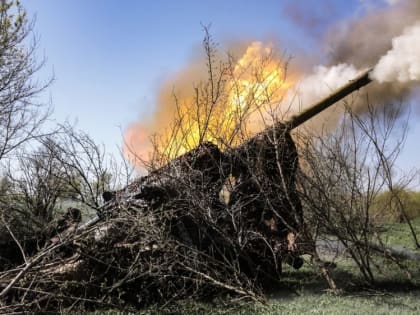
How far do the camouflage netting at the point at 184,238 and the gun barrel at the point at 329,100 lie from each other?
1.41 ft

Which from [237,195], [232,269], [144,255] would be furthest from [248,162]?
[144,255]

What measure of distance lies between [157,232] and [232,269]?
1.40 meters

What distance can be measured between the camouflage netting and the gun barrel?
430 millimetres

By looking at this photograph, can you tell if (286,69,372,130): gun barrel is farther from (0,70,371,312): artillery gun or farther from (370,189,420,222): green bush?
(370,189,420,222): green bush

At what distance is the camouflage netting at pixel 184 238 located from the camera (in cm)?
739

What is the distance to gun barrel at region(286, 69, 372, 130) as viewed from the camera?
9320mm

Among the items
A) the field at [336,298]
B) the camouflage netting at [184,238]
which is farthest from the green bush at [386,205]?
the camouflage netting at [184,238]

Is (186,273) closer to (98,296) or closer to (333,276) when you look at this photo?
(98,296)

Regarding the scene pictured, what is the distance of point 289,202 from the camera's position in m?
8.61

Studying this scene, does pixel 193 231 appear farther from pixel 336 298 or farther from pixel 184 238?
pixel 336 298

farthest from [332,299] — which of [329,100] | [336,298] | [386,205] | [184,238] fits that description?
[329,100]

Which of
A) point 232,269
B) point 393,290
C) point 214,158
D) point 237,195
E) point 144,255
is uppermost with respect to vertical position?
point 214,158

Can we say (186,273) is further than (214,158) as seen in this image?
No

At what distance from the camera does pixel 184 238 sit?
8305 millimetres
